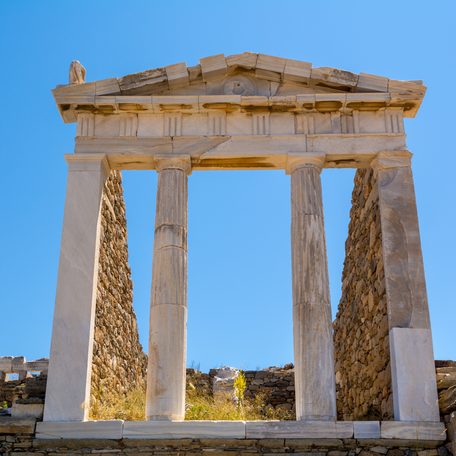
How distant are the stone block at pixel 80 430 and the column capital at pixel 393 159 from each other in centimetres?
557

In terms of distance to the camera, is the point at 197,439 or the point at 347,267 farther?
the point at 347,267

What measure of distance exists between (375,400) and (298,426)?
211 cm

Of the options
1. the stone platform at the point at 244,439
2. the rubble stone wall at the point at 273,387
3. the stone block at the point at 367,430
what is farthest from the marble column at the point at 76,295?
the rubble stone wall at the point at 273,387

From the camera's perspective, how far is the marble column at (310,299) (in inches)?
421

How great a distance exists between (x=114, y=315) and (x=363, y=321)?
14.4 ft

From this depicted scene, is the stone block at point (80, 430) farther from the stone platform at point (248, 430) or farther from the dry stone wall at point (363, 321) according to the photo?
the dry stone wall at point (363, 321)

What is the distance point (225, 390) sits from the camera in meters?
15.8

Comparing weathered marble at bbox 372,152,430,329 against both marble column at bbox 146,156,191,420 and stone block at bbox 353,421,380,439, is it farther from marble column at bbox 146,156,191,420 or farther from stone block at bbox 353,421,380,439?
marble column at bbox 146,156,191,420

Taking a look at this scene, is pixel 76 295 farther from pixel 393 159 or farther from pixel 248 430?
pixel 393 159

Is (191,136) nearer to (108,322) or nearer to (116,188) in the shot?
(116,188)

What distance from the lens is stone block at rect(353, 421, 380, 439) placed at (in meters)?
10.3

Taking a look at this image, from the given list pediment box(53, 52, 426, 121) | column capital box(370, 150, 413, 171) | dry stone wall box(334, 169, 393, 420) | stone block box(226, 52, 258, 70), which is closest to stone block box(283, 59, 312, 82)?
pediment box(53, 52, 426, 121)

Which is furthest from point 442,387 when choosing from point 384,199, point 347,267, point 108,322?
point 108,322

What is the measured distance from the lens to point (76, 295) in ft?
37.0
